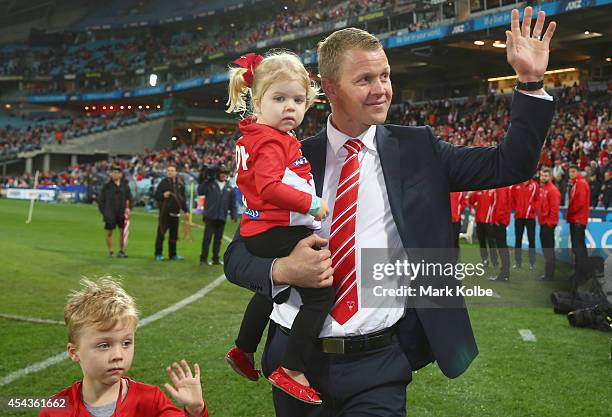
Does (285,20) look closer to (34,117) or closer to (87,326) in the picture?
(34,117)

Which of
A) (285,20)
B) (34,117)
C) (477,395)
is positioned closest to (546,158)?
(477,395)

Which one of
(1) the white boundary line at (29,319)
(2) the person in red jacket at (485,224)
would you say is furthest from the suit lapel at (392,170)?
(2) the person in red jacket at (485,224)

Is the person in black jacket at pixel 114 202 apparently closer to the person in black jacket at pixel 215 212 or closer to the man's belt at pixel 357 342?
the person in black jacket at pixel 215 212

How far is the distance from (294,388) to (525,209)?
37.9 ft

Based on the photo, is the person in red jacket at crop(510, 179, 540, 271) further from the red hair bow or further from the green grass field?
the red hair bow

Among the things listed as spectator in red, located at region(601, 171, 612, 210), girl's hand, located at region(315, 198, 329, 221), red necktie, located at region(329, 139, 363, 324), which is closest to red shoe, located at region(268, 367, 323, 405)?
red necktie, located at region(329, 139, 363, 324)

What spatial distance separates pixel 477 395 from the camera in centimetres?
544

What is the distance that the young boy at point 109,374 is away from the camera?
247 centimetres

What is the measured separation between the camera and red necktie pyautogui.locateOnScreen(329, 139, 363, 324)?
245cm

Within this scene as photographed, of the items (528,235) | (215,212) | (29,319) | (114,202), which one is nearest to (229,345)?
(29,319)

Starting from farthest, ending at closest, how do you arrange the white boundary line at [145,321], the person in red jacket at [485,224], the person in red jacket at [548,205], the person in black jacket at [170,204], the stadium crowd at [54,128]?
the stadium crowd at [54,128] < the person in black jacket at [170,204] < the person in red jacket at [485,224] < the person in red jacket at [548,205] < the white boundary line at [145,321]

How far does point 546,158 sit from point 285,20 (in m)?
33.1

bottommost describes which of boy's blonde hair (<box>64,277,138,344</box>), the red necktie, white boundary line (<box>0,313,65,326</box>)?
white boundary line (<box>0,313,65,326</box>)

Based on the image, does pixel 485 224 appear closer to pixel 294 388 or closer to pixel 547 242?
pixel 547 242
